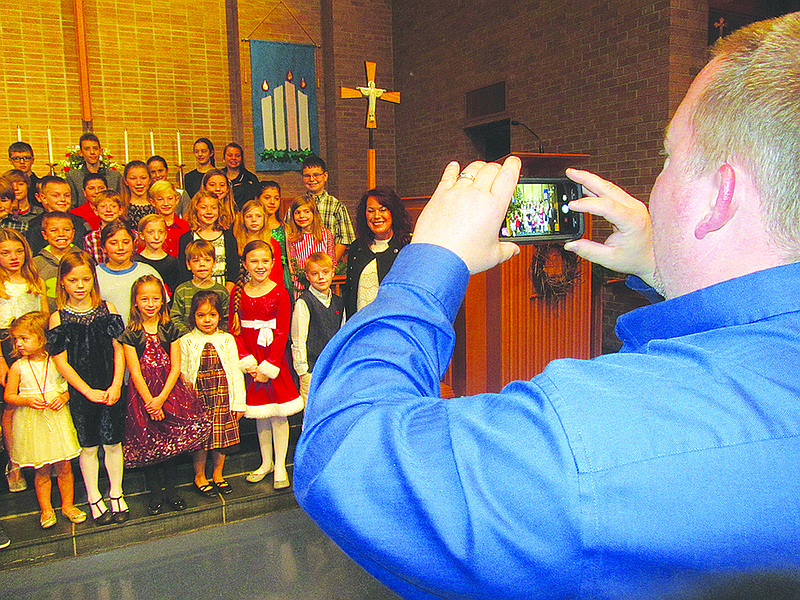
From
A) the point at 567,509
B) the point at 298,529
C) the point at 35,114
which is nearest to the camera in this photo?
the point at 567,509

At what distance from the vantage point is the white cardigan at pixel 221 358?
351 centimetres

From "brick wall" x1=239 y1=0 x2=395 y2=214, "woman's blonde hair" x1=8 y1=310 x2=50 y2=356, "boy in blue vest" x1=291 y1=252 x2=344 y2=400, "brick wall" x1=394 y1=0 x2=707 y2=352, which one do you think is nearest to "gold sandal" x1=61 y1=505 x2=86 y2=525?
"woman's blonde hair" x1=8 y1=310 x2=50 y2=356

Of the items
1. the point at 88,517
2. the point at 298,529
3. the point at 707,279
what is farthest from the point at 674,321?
the point at 88,517

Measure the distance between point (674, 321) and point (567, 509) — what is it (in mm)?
248

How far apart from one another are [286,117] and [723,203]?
9235 mm

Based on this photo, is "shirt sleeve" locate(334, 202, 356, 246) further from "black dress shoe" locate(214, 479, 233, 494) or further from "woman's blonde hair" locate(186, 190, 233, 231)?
"black dress shoe" locate(214, 479, 233, 494)

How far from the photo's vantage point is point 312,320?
156 inches

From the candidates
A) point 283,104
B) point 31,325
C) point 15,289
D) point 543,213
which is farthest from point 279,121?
point 543,213

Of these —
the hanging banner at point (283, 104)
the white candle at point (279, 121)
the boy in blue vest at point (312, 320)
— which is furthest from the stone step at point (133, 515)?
the white candle at point (279, 121)

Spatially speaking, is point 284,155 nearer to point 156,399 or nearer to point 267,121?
point 267,121

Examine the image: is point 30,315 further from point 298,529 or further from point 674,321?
point 674,321

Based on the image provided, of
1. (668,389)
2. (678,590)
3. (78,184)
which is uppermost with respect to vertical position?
(78,184)

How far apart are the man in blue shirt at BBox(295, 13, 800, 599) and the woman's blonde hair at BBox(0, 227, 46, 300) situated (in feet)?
11.2

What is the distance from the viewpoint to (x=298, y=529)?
3412mm
